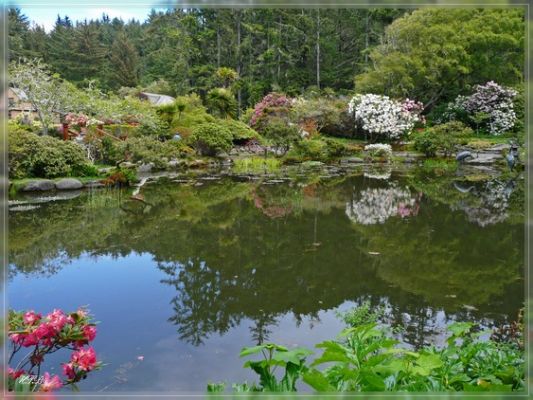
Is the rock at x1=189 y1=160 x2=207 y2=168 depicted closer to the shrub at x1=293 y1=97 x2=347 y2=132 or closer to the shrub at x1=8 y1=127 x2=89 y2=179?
the shrub at x1=8 y1=127 x2=89 y2=179

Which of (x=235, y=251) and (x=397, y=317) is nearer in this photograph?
(x=397, y=317)

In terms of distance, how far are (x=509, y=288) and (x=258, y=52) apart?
19588 millimetres

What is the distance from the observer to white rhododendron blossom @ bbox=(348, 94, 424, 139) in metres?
16.7

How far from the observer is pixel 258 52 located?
22.0m

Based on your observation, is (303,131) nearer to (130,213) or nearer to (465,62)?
(465,62)

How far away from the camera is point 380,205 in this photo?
7.96 meters

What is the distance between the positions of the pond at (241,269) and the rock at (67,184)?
3.69ft

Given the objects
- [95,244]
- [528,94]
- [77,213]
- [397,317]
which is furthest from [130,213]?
[528,94]

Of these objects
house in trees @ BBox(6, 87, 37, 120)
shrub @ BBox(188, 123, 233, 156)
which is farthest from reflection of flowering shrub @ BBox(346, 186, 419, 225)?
house in trees @ BBox(6, 87, 37, 120)

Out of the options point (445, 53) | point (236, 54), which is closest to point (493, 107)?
point (445, 53)

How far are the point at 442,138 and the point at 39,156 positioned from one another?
11.1 m

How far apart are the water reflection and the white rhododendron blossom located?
24.9 feet

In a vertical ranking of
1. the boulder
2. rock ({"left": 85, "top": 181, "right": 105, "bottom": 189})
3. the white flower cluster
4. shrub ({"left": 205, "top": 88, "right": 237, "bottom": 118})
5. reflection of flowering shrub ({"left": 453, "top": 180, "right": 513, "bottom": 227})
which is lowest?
reflection of flowering shrub ({"left": 453, "top": 180, "right": 513, "bottom": 227})

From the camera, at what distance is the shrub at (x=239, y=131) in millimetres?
15821
